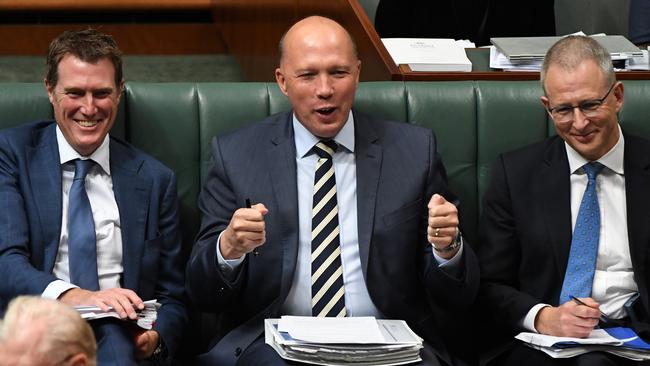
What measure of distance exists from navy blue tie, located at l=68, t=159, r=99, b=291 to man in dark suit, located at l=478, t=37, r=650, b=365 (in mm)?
1042

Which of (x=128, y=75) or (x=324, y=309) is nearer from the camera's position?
(x=324, y=309)

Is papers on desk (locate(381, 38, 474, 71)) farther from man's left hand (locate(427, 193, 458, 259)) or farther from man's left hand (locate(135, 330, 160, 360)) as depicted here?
man's left hand (locate(135, 330, 160, 360))

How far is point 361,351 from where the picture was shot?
290 centimetres

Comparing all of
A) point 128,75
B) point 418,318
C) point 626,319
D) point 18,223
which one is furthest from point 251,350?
point 128,75

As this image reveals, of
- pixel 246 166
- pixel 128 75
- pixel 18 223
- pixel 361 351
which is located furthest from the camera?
pixel 128 75

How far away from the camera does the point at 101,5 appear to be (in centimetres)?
642

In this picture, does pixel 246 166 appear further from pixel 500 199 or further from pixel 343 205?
pixel 500 199

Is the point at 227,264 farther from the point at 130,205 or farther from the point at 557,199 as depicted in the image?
the point at 557,199

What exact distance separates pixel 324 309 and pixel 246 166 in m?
0.45

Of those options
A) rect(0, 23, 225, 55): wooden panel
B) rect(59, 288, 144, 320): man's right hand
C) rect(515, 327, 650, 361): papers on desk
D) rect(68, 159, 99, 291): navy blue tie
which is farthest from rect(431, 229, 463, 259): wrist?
rect(0, 23, 225, 55): wooden panel

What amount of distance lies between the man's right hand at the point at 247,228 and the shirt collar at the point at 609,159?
0.91 m

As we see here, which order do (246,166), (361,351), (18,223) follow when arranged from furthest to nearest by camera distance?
(246,166)
(18,223)
(361,351)

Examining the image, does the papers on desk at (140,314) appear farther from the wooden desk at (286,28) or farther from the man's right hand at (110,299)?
the wooden desk at (286,28)

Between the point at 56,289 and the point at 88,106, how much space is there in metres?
0.51
